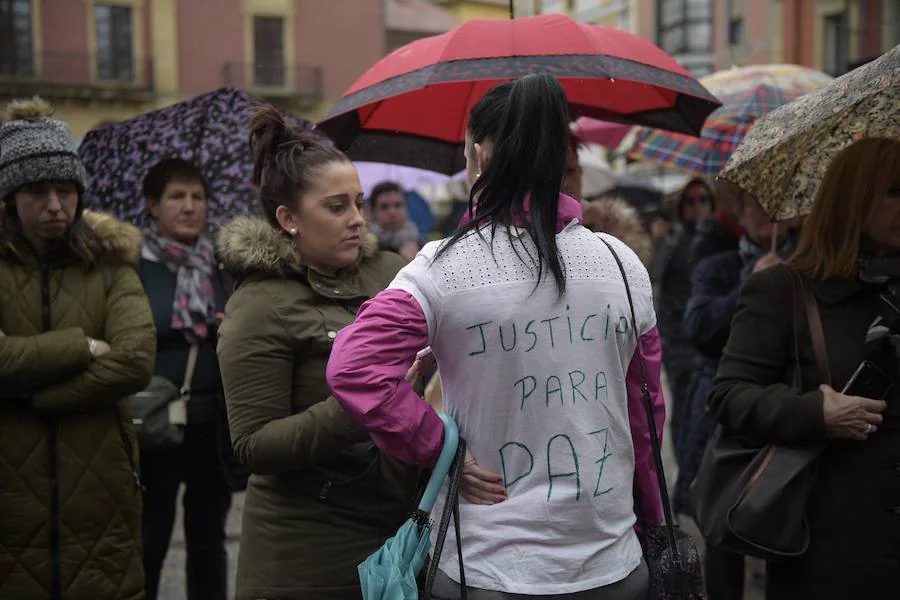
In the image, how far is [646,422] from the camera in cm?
230

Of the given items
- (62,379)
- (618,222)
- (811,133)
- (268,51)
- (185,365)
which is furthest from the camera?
(268,51)

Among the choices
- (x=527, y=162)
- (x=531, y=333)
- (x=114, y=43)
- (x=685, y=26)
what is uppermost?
(x=685, y=26)

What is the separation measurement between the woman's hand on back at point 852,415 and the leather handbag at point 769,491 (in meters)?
0.11

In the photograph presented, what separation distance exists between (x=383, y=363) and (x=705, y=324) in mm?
2835

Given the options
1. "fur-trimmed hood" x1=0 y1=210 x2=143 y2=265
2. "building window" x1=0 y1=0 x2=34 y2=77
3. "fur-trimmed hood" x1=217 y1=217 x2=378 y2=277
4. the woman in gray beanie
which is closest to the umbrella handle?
"fur-trimmed hood" x1=217 y1=217 x2=378 y2=277

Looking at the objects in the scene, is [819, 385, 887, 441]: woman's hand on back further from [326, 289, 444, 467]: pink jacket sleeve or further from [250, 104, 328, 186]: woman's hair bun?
[250, 104, 328, 186]: woman's hair bun

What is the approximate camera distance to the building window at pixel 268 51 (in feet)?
39.8

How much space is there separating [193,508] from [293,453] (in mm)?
1853

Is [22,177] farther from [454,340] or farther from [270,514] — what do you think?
[454,340]

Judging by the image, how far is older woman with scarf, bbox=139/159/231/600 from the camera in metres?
4.28

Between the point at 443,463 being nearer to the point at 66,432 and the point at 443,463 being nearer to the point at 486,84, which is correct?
the point at 66,432

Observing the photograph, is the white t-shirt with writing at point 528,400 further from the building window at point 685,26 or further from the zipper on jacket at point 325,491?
the building window at point 685,26

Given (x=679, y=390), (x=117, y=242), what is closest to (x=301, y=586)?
(x=117, y=242)

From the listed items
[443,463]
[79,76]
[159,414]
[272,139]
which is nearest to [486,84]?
[272,139]
